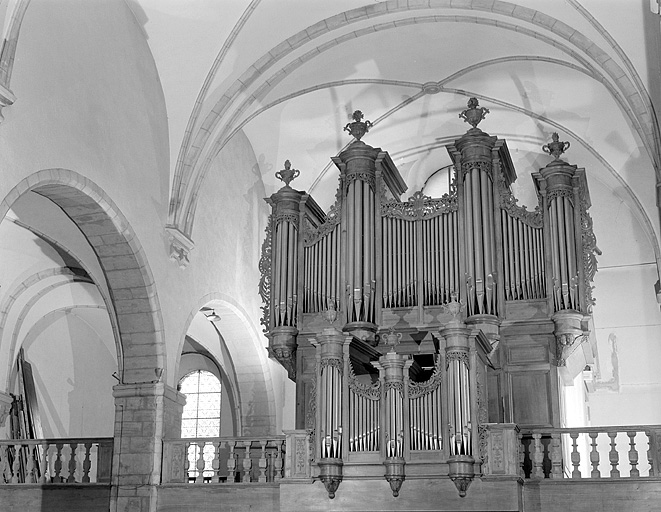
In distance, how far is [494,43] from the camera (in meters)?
16.1

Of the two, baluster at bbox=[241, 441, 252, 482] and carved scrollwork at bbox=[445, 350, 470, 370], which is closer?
carved scrollwork at bbox=[445, 350, 470, 370]

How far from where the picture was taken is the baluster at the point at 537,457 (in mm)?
12477

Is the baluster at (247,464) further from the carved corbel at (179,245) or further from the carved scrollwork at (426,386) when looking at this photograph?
the carved corbel at (179,245)

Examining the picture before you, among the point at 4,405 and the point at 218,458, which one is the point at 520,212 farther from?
the point at 4,405

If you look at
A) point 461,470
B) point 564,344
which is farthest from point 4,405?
point 564,344

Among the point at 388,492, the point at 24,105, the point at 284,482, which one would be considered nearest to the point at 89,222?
the point at 24,105

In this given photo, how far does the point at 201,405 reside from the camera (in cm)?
2127

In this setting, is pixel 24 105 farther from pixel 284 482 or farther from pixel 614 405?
pixel 614 405

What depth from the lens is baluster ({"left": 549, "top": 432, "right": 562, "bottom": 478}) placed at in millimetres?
12477

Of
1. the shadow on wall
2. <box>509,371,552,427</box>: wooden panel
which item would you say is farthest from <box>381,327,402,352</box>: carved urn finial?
the shadow on wall

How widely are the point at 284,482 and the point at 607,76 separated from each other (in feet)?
23.5

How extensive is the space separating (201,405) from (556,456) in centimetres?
1027

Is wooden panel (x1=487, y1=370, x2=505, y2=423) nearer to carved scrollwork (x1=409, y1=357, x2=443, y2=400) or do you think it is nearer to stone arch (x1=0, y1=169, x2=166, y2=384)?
carved scrollwork (x1=409, y1=357, x2=443, y2=400)

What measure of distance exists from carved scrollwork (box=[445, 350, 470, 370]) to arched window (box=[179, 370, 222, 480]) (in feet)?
31.3
